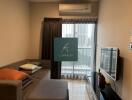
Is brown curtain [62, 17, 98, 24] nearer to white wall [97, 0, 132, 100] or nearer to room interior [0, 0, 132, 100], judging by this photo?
room interior [0, 0, 132, 100]

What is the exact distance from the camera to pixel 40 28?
5.43 metres

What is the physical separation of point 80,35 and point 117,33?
2418 mm

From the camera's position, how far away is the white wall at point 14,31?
345cm

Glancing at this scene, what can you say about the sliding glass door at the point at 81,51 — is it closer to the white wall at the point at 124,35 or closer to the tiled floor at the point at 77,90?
the tiled floor at the point at 77,90

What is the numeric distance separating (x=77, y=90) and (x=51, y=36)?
1929 mm

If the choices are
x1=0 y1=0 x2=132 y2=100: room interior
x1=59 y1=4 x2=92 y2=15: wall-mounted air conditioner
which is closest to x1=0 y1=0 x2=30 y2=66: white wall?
x1=0 y1=0 x2=132 y2=100: room interior

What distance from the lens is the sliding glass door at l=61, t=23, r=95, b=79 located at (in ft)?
17.9

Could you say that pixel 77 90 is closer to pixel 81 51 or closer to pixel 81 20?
pixel 81 51

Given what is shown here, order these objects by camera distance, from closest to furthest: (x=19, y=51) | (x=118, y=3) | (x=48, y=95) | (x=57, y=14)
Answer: (x=48, y=95)
(x=118, y=3)
(x=19, y=51)
(x=57, y=14)

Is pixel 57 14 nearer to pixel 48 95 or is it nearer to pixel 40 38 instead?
pixel 40 38

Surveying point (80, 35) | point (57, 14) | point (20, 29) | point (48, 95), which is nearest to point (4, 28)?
point (20, 29)

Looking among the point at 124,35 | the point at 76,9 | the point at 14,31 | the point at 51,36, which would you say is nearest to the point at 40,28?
the point at 51,36

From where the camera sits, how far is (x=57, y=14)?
5.37 metres

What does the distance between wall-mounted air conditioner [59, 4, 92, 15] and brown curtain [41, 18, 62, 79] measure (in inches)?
13.5
